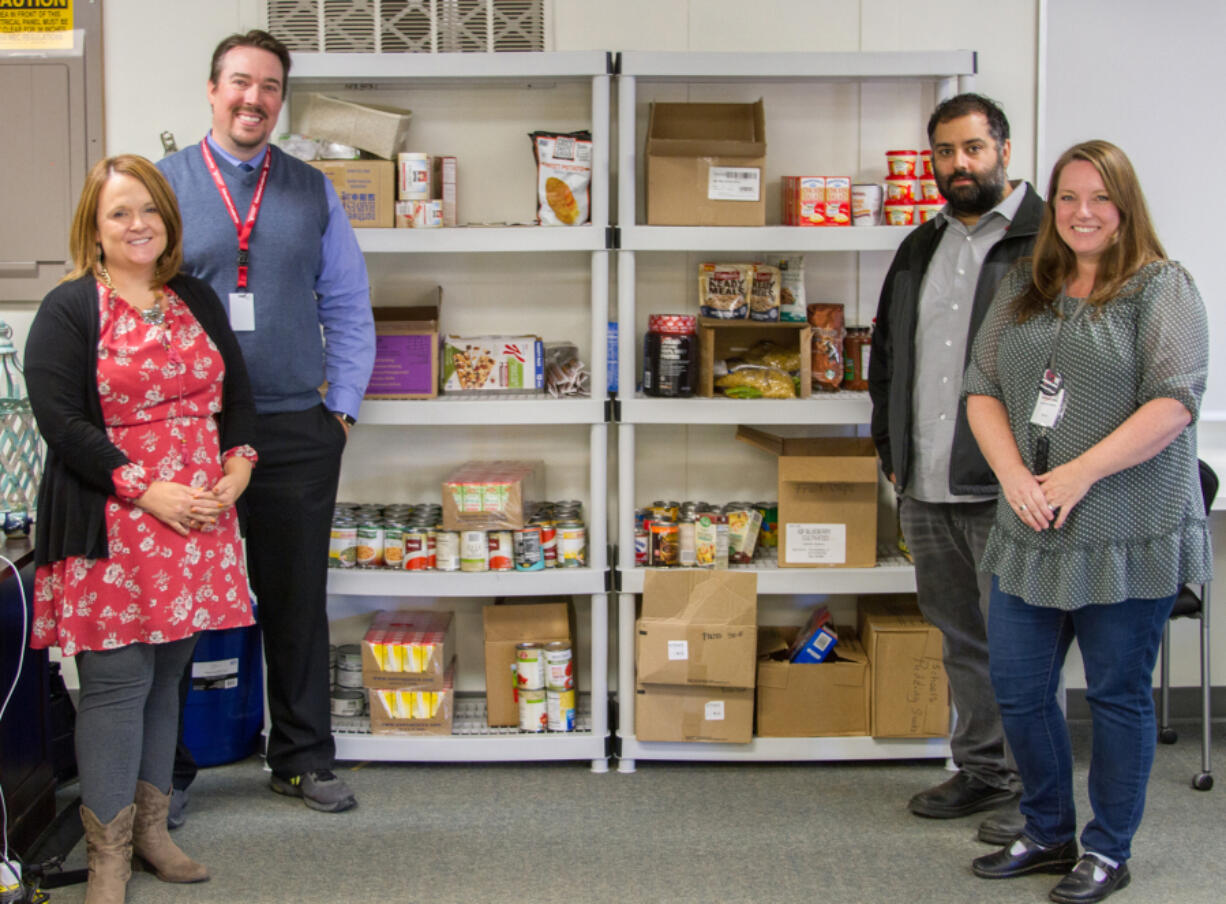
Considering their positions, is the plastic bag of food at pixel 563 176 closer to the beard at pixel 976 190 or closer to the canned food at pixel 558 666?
the beard at pixel 976 190

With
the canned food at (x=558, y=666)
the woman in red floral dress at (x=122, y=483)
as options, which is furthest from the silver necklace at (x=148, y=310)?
the canned food at (x=558, y=666)

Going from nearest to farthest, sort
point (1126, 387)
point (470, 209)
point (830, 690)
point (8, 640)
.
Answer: point (1126, 387), point (8, 640), point (830, 690), point (470, 209)

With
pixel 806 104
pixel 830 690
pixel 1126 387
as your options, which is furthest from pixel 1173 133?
pixel 830 690

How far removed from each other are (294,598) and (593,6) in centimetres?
198

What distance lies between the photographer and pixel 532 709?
341 cm

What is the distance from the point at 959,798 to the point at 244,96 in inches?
101

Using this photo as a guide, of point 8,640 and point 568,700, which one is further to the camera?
point 568,700

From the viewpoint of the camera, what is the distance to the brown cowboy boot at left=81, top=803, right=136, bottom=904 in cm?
247

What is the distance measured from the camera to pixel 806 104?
11.7 ft

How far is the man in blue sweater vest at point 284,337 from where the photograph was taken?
112 inches

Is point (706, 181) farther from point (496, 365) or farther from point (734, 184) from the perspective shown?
point (496, 365)

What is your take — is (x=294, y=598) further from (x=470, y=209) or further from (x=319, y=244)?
(x=470, y=209)

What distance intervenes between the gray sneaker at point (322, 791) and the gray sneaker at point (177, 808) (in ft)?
0.92

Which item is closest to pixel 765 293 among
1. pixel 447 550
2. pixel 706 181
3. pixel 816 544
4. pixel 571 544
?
pixel 706 181
